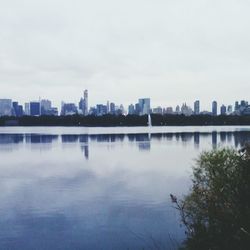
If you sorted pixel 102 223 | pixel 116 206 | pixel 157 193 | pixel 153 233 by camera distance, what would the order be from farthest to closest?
pixel 157 193, pixel 116 206, pixel 102 223, pixel 153 233

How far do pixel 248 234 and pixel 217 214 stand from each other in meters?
1.35

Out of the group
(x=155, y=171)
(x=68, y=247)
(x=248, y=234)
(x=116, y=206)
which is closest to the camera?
(x=248, y=234)

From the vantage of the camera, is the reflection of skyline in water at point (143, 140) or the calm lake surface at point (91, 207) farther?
the reflection of skyline in water at point (143, 140)

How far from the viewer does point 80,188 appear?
26422mm

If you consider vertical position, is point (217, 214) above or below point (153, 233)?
above

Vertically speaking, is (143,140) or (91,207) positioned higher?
(91,207)

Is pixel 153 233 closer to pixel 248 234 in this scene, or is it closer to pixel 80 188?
pixel 248 234

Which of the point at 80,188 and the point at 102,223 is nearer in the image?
the point at 102,223

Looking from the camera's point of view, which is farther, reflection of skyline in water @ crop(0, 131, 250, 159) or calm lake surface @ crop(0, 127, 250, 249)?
reflection of skyline in water @ crop(0, 131, 250, 159)

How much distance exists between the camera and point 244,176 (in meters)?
8.45

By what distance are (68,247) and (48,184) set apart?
13929 millimetres

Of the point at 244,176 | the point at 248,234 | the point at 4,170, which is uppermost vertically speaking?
the point at 244,176

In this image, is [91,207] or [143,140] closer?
[91,207]

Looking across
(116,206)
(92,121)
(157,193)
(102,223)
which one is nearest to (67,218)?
(102,223)
